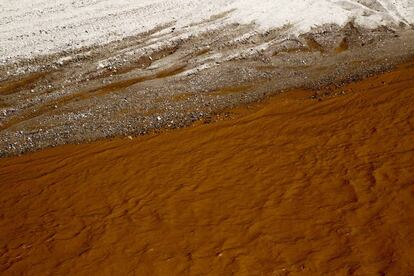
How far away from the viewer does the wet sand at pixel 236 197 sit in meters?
7.04

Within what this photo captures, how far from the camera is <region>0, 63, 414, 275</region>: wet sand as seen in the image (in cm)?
704

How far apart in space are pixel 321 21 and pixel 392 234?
954cm

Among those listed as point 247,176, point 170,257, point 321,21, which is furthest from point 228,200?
point 321,21

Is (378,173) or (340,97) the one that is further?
(340,97)

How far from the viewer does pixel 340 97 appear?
10859 millimetres

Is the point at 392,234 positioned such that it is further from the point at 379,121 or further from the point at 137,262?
the point at 137,262

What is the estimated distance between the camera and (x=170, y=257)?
7.14 meters

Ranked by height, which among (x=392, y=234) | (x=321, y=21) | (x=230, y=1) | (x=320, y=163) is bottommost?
(x=392, y=234)

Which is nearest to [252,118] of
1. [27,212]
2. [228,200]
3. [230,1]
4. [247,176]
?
[247,176]

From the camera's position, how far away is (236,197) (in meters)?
8.28

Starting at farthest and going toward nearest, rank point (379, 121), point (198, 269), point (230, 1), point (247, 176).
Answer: point (230, 1)
point (379, 121)
point (247, 176)
point (198, 269)

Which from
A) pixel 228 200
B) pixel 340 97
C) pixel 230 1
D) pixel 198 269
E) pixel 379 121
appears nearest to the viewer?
pixel 198 269

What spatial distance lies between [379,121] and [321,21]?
6.01 m

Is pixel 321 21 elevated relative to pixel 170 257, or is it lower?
elevated
